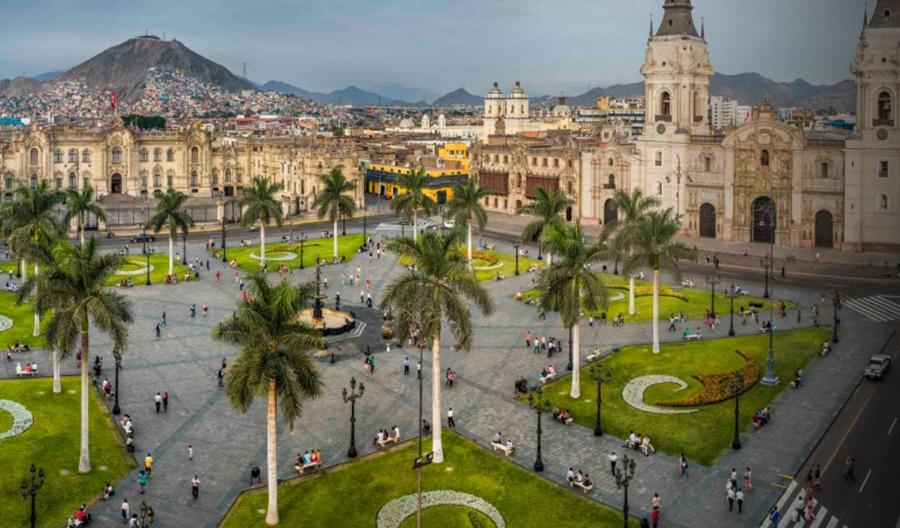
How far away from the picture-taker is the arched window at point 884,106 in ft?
279

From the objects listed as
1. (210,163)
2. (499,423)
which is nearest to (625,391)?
(499,423)

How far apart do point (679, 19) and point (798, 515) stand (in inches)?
2997

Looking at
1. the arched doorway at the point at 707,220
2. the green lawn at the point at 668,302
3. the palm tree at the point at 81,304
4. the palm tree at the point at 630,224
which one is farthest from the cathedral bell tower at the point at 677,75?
the palm tree at the point at 81,304

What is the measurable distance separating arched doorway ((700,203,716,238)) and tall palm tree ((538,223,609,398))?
181ft

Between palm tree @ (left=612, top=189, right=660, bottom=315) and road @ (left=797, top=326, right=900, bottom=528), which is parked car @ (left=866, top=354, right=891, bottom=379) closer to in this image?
road @ (left=797, top=326, right=900, bottom=528)

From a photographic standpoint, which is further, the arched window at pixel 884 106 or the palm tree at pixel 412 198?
the arched window at pixel 884 106

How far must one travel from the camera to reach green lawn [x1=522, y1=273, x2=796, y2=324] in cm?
6638

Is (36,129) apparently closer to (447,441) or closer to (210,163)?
(210,163)

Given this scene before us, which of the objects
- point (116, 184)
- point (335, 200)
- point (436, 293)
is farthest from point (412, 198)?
point (116, 184)

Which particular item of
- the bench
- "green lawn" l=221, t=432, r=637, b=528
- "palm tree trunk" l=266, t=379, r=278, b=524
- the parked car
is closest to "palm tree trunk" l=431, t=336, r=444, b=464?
"green lawn" l=221, t=432, r=637, b=528

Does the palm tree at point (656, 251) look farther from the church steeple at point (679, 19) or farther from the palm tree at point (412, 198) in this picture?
the church steeple at point (679, 19)

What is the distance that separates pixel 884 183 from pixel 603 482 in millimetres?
63367

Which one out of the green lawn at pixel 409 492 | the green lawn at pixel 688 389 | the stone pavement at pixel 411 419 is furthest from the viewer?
the green lawn at pixel 688 389

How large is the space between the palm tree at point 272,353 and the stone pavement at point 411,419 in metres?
5.93
